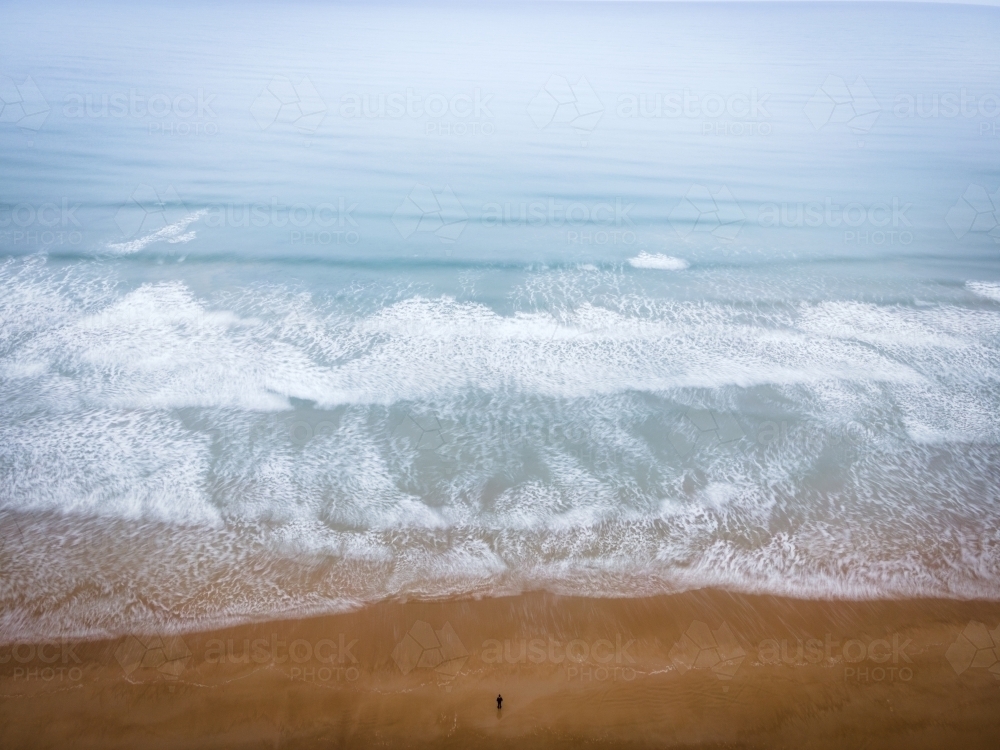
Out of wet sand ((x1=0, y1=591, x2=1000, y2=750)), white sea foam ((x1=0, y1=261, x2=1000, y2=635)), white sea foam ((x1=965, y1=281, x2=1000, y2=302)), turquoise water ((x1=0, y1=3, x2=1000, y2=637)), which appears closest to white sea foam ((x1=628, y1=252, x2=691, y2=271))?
turquoise water ((x1=0, y1=3, x2=1000, y2=637))

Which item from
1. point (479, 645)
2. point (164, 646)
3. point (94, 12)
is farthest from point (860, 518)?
point (94, 12)

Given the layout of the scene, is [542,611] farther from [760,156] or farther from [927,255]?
[760,156]

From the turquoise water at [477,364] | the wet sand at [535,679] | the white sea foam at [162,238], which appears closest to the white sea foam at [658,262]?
A: the turquoise water at [477,364]

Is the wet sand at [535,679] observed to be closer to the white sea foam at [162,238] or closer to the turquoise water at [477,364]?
the turquoise water at [477,364]

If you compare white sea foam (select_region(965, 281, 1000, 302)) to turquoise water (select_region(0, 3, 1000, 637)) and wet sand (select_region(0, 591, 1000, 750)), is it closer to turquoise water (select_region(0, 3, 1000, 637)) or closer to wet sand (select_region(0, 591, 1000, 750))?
turquoise water (select_region(0, 3, 1000, 637))

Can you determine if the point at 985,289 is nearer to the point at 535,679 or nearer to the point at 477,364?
the point at 477,364

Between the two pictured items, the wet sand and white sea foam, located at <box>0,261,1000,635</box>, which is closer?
the wet sand
